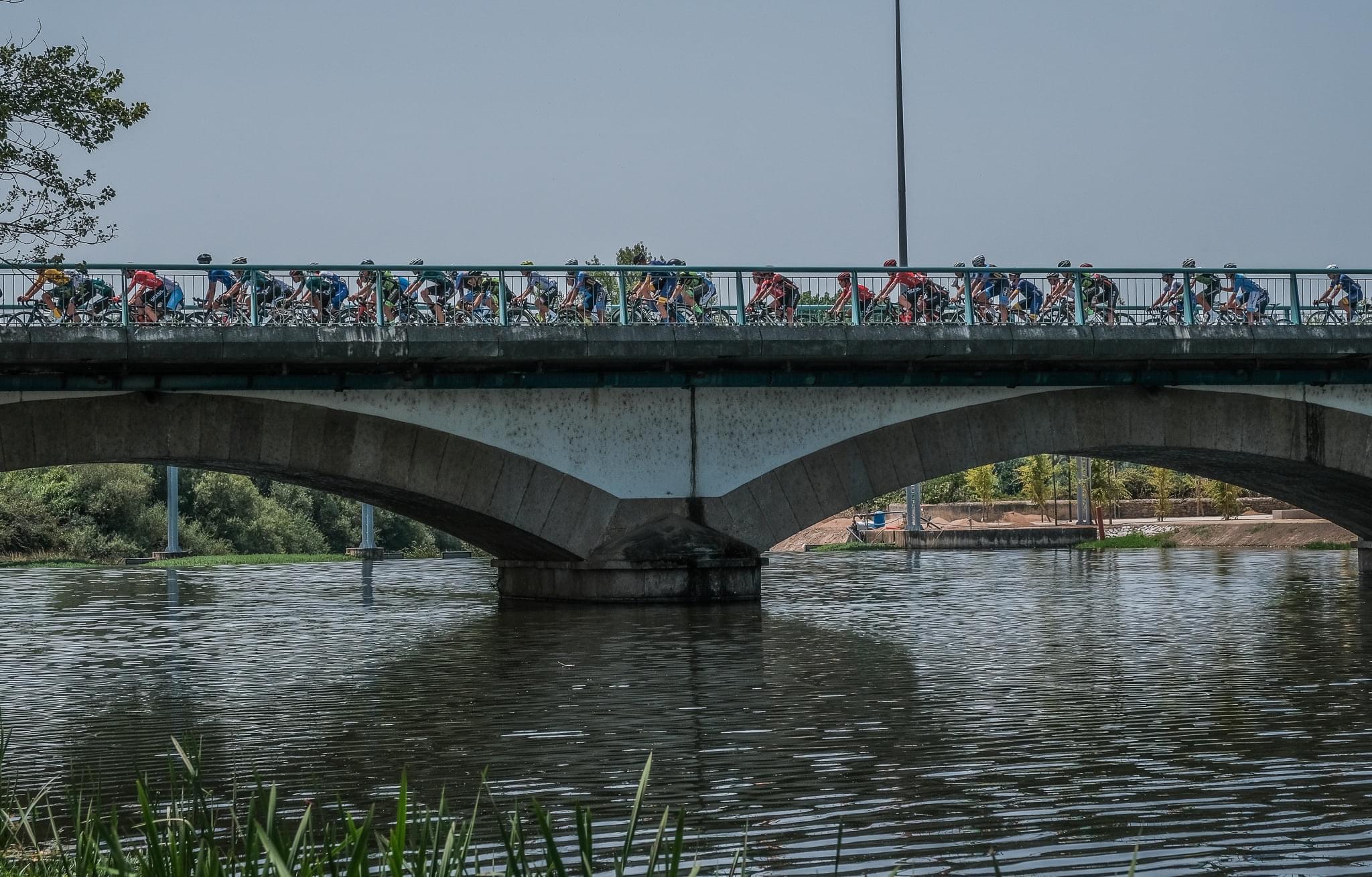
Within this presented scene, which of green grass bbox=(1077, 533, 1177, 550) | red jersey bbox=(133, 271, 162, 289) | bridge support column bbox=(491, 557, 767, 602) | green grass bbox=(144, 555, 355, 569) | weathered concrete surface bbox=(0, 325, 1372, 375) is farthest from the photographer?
green grass bbox=(1077, 533, 1177, 550)

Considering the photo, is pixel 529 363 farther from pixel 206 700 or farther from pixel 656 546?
pixel 206 700

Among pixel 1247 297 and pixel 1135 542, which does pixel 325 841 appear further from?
pixel 1135 542

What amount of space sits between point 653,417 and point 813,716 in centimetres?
1223

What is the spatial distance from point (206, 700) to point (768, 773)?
19.9 feet

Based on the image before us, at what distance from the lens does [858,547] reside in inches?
2194

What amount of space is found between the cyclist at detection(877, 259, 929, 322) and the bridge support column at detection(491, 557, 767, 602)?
14.4 feet

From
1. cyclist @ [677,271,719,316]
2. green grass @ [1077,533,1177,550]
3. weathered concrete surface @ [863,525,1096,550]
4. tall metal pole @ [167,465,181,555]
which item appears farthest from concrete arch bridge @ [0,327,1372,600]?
tall metal pole @ [167,465,181,555]

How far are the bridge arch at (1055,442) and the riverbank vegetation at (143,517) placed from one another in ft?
93.5

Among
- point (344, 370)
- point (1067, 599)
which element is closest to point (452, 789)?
point (344, 370)

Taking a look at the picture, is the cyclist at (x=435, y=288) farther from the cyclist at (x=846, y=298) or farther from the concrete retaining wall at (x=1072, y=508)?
the concrete retaining wall at (x=1072, y=508)

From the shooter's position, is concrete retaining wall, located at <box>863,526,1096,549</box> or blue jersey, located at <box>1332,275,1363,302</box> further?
concrete retaining wall, located at <box>863,526,1096,549</box>

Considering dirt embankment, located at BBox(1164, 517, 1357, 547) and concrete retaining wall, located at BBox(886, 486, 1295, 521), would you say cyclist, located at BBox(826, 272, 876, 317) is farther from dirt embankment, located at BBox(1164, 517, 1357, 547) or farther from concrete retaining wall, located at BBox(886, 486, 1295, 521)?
concrete retaining wall, located at BBox(886, 486, 1295, 521)

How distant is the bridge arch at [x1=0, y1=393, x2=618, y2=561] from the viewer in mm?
21828

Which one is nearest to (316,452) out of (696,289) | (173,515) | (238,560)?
(696,289)
